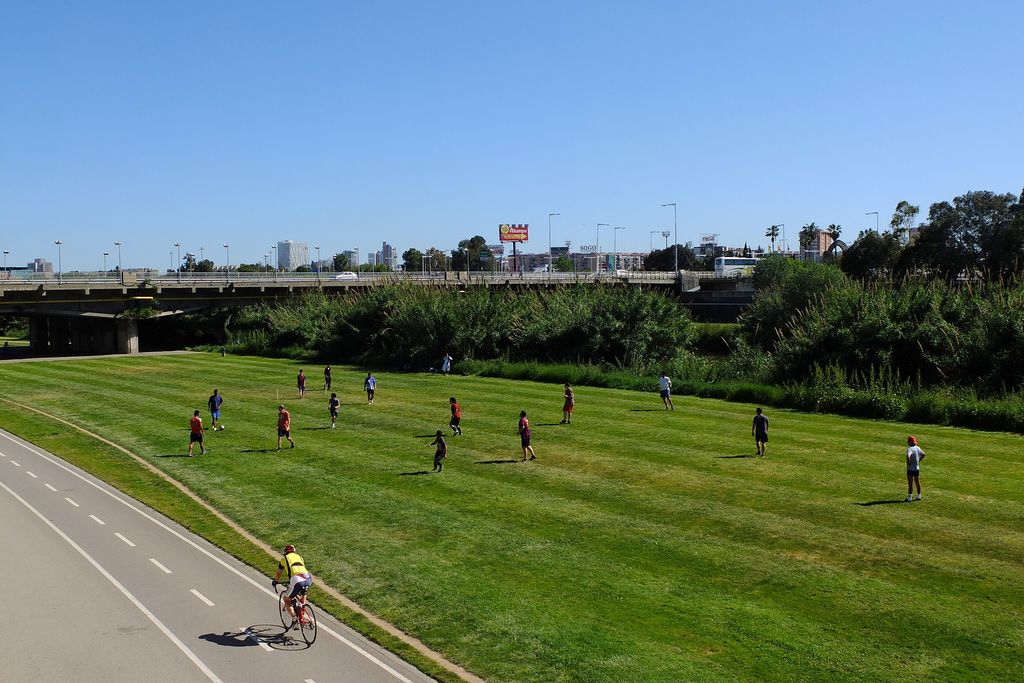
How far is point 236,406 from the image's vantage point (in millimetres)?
43844

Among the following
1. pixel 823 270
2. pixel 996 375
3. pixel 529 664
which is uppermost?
pixel 823 270

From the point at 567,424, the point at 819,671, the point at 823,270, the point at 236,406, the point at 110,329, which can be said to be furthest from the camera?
the point at 110,329

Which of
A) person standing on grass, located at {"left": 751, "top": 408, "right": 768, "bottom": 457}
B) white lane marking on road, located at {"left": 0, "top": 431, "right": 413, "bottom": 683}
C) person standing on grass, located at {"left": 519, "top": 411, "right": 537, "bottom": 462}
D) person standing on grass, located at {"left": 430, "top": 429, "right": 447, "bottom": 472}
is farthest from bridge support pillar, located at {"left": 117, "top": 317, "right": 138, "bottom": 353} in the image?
person standing on grass, located at {"left": 751, "top": 408, "right": 768, "bottom": 457}

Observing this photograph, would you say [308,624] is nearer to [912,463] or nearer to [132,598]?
[132,598]

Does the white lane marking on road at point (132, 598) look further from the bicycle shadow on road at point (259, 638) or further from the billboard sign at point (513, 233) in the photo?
the billboard sign at point (513, 233)

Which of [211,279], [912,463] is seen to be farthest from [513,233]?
[912,463]

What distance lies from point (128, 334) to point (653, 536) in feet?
237

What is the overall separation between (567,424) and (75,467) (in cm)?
1783

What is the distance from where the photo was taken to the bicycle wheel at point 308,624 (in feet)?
50.2

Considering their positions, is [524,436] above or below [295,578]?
above

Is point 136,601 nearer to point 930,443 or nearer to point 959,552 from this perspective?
point 959,552

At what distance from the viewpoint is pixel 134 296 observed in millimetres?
80938

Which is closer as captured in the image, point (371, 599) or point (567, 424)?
point (371, 599)

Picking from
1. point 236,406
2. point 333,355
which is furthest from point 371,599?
point 333,355
